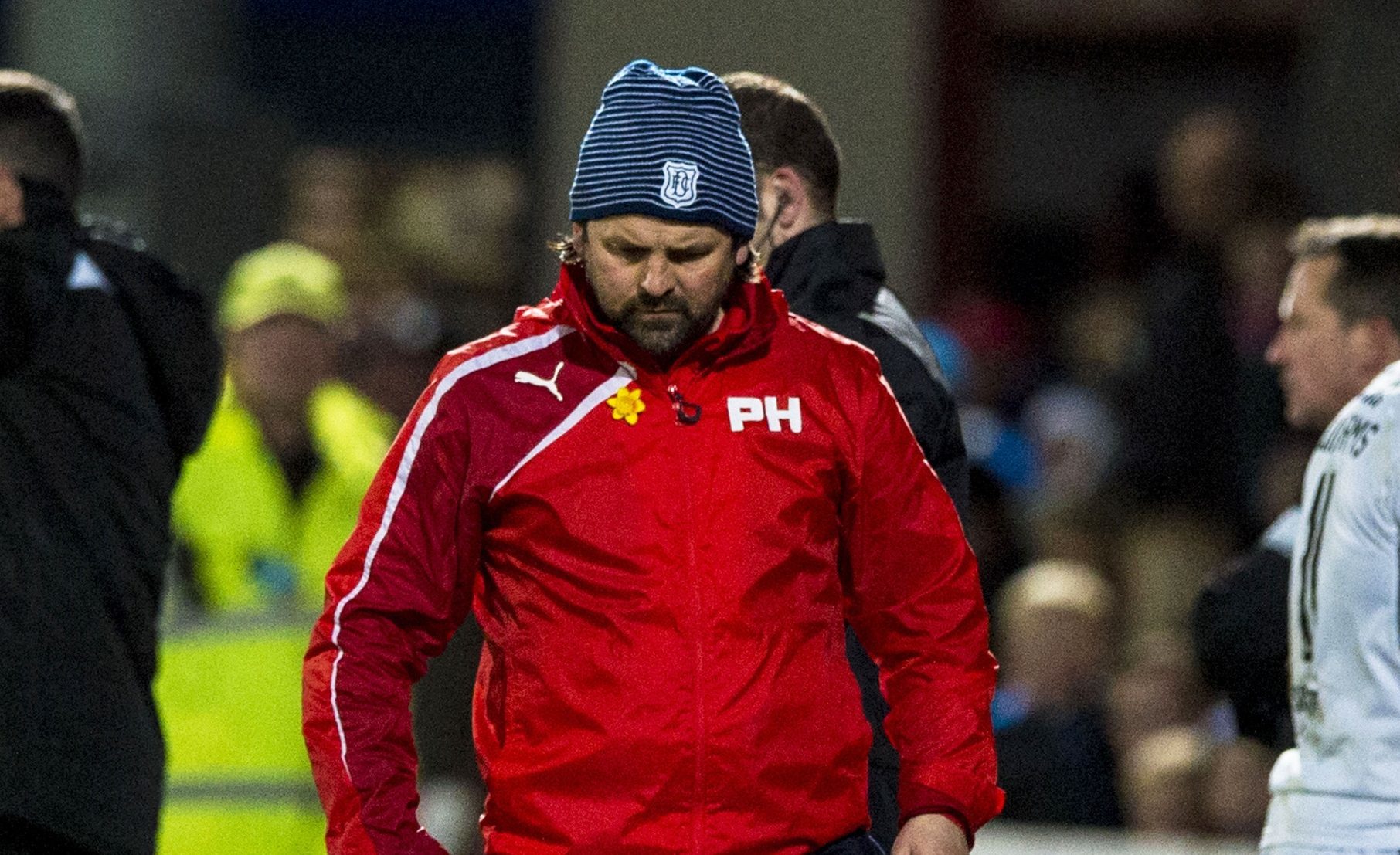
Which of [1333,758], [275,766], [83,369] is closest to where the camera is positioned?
[1333,758]

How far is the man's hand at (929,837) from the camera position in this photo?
4.14m

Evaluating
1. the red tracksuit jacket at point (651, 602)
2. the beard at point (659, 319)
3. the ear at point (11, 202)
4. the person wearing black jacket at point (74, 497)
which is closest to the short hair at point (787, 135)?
the red tracksuit jacket at point (651, 602)

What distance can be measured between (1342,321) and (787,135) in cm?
115

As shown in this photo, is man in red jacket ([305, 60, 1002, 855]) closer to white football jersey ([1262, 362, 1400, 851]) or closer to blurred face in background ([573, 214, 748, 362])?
blurred face in background ([573, 214, 748, 362])

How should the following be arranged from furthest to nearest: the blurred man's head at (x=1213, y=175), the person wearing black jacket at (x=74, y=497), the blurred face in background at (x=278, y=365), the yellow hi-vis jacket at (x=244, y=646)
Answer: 1. the blurred man's head at (x=1213, y=175)
2. the blurred face in background at (x=278, y=365)
3. the yellow hi-vis jacket at (x=244, y=646)
4. the person wearing black jacket at (x=74, y=497)

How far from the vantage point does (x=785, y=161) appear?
5125mm

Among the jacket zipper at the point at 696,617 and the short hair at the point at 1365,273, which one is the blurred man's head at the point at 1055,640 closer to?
the short hair at the point at 1365,273

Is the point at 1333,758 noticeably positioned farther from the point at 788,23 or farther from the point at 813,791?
the point at 788,23

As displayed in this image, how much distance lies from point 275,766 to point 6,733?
9.22 feet

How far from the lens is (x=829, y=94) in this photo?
10734mm

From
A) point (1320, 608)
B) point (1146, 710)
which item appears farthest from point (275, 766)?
point (1320, 608)

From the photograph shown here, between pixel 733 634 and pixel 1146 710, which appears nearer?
pixel 733 634

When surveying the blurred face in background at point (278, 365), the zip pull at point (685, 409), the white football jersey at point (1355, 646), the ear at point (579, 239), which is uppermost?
the ear at point (579, 239)

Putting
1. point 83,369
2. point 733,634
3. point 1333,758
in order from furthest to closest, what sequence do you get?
point 83,369, point 1333,758, point 733,634
